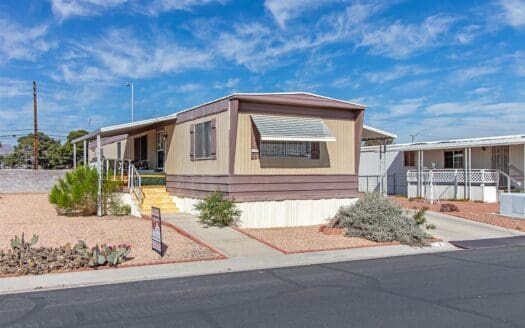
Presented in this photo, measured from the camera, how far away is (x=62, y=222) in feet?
47.4

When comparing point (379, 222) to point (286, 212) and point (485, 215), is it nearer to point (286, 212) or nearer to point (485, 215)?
point (286, 212)

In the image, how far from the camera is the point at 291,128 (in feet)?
48.8

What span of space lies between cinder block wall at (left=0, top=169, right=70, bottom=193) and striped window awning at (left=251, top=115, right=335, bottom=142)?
16183 millimetres

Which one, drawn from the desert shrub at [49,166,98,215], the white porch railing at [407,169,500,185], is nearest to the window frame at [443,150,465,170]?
the white porch railing at [407,169,500,185]

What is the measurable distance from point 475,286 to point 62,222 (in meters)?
11.1

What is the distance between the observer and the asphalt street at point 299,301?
20.0ft

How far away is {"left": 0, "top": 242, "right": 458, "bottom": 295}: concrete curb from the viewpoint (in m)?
8.31

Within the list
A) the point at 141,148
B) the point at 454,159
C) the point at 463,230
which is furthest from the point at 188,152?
the point at 454,159

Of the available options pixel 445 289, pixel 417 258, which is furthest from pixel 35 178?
pixel 445 289

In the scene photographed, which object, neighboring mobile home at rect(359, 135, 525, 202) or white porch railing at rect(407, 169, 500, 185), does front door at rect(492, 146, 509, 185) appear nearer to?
neighboring mobile home at rect(359, 135, 525, 202)

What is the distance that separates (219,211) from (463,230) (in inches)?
288

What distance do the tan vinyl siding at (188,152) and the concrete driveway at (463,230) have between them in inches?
252

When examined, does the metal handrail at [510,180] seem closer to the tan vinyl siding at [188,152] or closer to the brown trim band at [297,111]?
the brown trim band at [297,111]

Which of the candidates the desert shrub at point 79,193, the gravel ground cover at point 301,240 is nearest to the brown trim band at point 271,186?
the gravel ground cover at point 301,240
